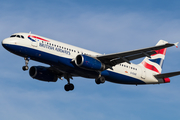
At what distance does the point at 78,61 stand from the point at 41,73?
24.8 feet

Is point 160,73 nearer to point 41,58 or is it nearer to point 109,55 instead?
→ point 109,55

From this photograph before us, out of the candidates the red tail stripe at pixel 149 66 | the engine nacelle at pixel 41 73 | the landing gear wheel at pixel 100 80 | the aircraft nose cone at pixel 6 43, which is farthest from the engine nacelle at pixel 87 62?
the red tail stripe at pixel 149 66

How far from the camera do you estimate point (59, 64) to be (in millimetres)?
35500

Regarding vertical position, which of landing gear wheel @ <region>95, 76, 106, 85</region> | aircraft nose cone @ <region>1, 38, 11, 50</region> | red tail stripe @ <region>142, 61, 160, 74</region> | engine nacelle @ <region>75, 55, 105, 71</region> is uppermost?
red tail stripe @ <region>142, 61, 160, 74</region>

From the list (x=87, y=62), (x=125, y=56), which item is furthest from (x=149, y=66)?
(x=87, y=62)

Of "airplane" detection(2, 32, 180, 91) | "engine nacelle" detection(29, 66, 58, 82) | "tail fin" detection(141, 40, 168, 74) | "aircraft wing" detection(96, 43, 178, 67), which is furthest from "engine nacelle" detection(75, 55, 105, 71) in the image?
"tail fin" detection(141, 40, 168, 74)

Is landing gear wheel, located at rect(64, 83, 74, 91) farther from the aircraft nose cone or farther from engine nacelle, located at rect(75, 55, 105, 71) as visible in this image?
the aircraft nose cone

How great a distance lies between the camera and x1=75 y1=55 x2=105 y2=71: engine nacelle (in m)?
35.1

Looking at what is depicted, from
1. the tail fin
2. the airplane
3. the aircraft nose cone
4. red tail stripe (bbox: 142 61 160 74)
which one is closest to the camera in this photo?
the aircraft nose cone

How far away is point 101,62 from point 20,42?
9.80 meters

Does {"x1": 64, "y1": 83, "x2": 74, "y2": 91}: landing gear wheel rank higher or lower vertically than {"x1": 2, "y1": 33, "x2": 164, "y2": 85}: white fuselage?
lower

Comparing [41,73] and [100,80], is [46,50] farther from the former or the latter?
[100,80]

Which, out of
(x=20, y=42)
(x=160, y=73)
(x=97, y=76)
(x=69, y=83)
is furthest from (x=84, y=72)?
(x=160, y=73)

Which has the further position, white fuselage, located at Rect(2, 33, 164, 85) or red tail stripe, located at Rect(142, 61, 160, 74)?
red tail stripe, located at Rect(142, 61, 160, 74)
